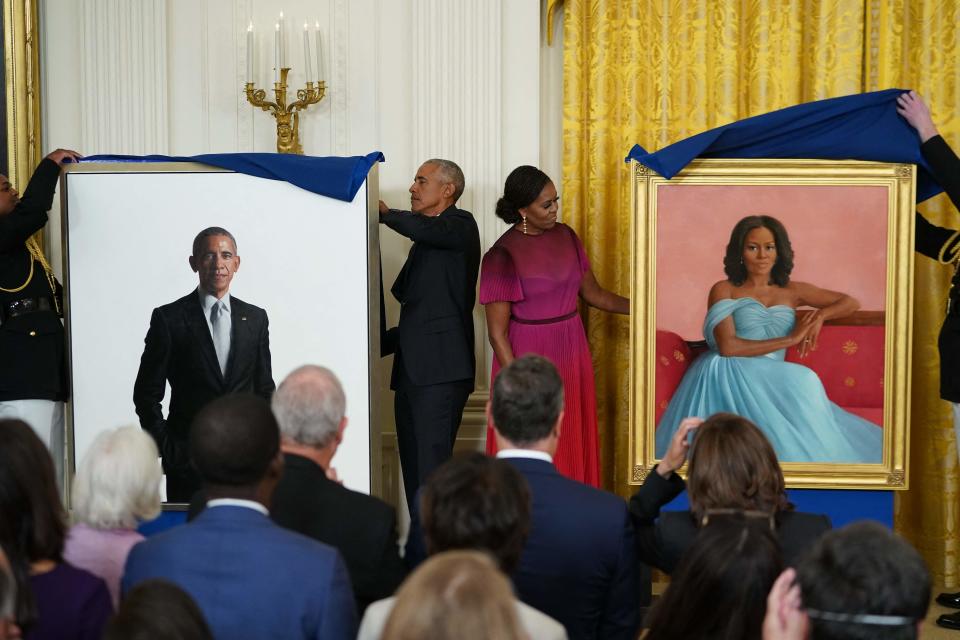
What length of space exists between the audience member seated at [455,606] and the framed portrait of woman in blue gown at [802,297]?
3.43m

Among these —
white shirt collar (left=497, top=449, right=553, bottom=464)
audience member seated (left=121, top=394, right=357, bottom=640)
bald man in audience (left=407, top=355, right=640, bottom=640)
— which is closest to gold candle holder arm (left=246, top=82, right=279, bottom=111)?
bald man in audience (left=407, top=355, right=640, bottom=640)

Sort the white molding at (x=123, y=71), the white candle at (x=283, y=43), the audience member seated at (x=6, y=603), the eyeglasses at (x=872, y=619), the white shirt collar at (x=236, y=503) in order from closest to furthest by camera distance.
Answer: the audience member seated at (x=6, y=603) → the eyeglasses at (x=872, y=619) → the white shirt collar at (x=236, y=503) → the white candle at (x=283, y=43) → the white molding at (x=123, y=71)

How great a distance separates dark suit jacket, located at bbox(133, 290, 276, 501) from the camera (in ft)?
16.7

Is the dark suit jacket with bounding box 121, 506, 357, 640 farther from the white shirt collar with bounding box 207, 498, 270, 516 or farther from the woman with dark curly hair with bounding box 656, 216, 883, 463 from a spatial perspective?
the woman with dark curly hair with bounding box 656, 216, 883, 463

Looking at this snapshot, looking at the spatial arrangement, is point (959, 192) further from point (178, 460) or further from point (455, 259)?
point (178, 460)

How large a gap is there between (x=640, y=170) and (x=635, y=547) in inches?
93.0

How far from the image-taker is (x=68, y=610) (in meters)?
2.27

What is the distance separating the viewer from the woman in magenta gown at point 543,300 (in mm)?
5418

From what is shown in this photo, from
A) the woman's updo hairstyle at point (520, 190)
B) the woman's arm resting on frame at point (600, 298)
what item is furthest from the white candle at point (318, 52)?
the woman's arm resting on frame at point (600, 298)

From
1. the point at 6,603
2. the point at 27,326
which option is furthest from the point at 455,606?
the point at 27,326

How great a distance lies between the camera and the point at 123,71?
20.4 ft

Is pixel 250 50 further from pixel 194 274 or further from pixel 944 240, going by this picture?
pixel 944 240

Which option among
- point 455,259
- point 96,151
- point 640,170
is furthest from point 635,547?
point 96,151

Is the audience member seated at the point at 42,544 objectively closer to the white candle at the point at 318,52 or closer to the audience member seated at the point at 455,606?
the audience member seated at the point at 455,606
